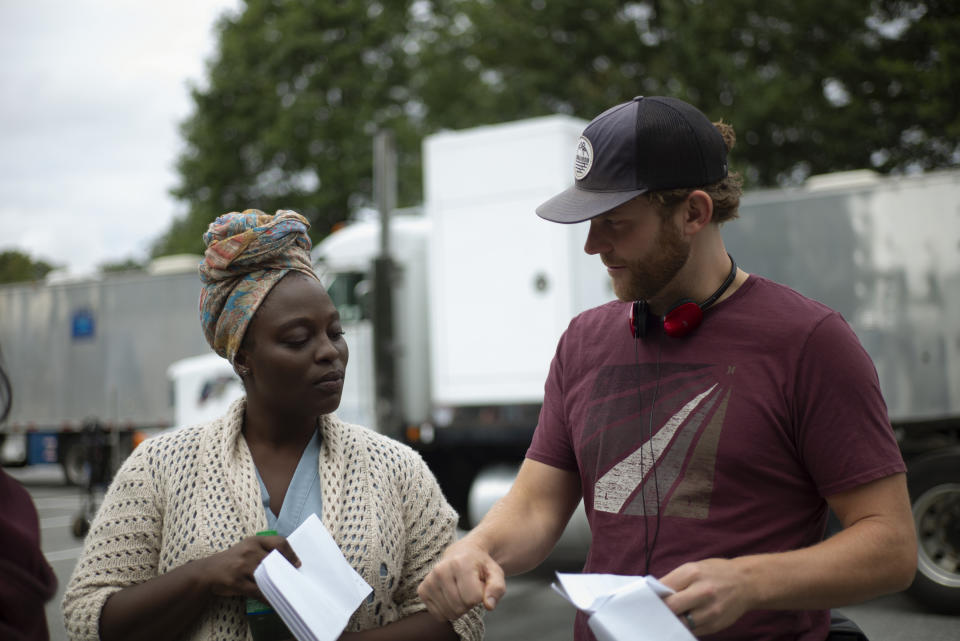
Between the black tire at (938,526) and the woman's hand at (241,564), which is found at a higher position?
the woman's hand at (241,564)

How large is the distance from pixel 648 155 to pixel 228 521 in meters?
1.18

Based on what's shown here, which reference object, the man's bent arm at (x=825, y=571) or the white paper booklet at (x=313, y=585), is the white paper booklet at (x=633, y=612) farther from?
the white paper booklet at (x=313, y=585)

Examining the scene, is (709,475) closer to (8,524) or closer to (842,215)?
(8,524)

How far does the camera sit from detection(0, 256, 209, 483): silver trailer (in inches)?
650

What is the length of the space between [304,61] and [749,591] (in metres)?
25.4

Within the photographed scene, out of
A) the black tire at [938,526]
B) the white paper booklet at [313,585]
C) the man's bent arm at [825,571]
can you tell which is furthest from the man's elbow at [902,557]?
the black tire at [938,526]

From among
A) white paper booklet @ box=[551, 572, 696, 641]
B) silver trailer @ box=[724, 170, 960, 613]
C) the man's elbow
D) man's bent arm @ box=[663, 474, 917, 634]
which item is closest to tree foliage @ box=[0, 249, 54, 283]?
white paper booklet @ box=[551, 572, 696, 641]

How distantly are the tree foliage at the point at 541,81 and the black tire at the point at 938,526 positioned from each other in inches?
337

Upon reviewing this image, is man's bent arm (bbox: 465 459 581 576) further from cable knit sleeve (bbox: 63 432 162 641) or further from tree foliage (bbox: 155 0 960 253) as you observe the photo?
tree foliage (bbox: 155 0 960 253)

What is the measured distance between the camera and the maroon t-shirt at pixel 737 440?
6.09 feet

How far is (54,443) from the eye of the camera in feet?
59.0

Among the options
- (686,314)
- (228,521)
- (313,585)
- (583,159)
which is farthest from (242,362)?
(686,314)

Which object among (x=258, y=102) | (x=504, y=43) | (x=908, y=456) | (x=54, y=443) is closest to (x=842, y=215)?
(x=908, y=456)

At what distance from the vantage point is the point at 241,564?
1.97 m
